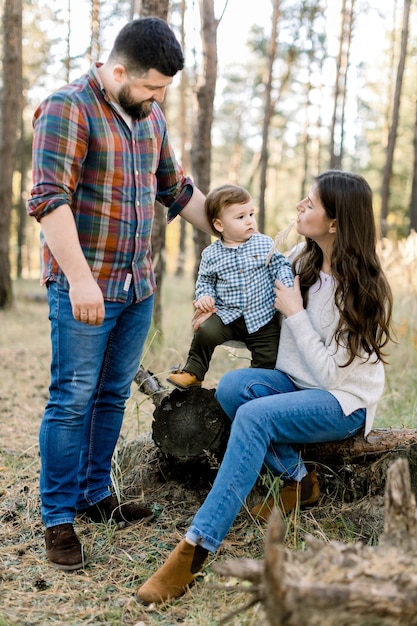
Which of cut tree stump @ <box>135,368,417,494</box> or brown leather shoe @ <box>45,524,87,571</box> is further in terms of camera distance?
cut tree stump @ <box>135,368,417,494</box>

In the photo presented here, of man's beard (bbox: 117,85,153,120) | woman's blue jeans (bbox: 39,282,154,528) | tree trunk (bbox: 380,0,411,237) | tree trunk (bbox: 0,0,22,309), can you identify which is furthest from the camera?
tree trunk (bbox: 380,0,411,237)

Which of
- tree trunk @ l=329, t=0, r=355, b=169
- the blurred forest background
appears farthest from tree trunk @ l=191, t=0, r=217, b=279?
tree trunk @ l=329, t=0, r=355, b=169

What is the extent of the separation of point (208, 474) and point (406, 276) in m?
4.03

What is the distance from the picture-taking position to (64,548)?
281 centimetres

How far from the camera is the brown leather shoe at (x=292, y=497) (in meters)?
2.93

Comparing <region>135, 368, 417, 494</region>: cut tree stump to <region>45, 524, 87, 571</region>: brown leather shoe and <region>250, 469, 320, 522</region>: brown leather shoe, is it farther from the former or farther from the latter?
<region>45, 524, 87, 571</region>: brown leather shoe

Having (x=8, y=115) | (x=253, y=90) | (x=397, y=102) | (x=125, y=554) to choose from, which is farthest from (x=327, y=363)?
(x=253, y=90)

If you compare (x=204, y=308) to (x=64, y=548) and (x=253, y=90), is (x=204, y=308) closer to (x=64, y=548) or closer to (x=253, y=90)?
(x=64, y=548)

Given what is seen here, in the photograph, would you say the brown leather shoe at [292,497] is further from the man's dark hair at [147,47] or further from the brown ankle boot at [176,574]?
the man's dark hair at [147,47]

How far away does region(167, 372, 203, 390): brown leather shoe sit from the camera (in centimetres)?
302

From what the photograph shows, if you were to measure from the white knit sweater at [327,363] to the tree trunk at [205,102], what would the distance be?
4.17 meters

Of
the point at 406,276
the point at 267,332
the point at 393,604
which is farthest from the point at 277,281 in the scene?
the point at 406,276

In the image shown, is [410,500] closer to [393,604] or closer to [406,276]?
[393,604]

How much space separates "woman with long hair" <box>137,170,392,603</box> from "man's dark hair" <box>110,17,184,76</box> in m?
0.83
